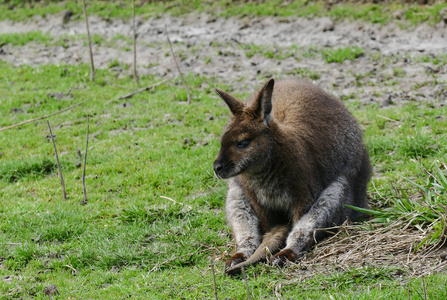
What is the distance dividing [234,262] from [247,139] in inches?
45.8

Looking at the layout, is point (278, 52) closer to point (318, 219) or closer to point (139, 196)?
point (139, 196)

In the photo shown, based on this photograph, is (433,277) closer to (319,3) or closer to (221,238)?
(221,238)

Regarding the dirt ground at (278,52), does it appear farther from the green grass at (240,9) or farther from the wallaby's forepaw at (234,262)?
the wallaby's forepaw at (234,262)

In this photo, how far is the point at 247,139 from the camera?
18.7ft

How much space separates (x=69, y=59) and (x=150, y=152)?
18.9 ft

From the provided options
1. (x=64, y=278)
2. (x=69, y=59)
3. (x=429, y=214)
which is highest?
(x=429, y=214)

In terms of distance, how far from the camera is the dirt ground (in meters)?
10.5

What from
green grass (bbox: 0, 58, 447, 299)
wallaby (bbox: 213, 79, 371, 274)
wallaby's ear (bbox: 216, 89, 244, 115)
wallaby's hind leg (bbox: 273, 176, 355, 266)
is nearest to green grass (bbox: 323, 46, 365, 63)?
green grass (bbox: 0, 58, 447, 299)

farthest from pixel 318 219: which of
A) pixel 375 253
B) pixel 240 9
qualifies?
pixel 240 9

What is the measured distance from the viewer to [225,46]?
1299 centimetres

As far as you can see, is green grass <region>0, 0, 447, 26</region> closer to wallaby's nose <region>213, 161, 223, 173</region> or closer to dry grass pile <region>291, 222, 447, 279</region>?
dry grass pile <region>291, 222, 447, 279</region>

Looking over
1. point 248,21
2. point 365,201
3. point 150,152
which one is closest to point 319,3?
point 248,21

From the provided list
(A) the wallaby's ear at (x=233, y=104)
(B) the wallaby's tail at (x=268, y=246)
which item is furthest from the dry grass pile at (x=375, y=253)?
(A) the wallaby's ear at (x=233, y=104)

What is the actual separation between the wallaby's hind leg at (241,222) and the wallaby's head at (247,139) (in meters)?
0.60
